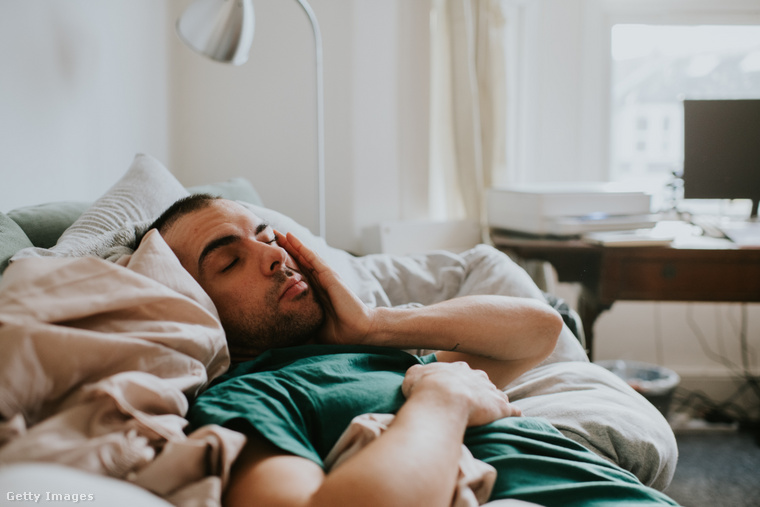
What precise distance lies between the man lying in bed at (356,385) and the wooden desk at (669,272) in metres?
0.98

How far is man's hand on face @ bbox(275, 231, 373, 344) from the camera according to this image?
1.05m

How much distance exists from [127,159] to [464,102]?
123 centimetres

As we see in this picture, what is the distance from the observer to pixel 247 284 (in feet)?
3.32

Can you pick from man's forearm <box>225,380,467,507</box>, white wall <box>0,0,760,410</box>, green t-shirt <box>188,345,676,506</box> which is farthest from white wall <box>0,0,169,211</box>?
man's forearm <box>225,380,467,507</box>

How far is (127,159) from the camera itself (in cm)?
192

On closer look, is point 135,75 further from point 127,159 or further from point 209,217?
point 209,217

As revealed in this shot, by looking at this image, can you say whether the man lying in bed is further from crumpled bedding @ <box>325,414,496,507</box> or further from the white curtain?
the white curtain

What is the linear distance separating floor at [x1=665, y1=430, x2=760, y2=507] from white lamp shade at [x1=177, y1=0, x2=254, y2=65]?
1.87 metres

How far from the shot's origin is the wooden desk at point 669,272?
2.02 meters

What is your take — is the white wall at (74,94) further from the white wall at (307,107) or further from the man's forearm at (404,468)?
the man's forearm at (404,468)

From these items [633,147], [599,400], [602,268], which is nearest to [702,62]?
[633,147]

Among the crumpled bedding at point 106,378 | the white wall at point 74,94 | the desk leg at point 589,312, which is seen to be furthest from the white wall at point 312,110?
the crumpled bedding at point 106,378

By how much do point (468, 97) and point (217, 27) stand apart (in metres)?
1.06

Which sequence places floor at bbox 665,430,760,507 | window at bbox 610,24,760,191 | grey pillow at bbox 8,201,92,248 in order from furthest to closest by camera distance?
window at bbox 610,24,760,191 → floor at bbox 665,430,760,507 → grey pillow at bbox 8,201,92,248
